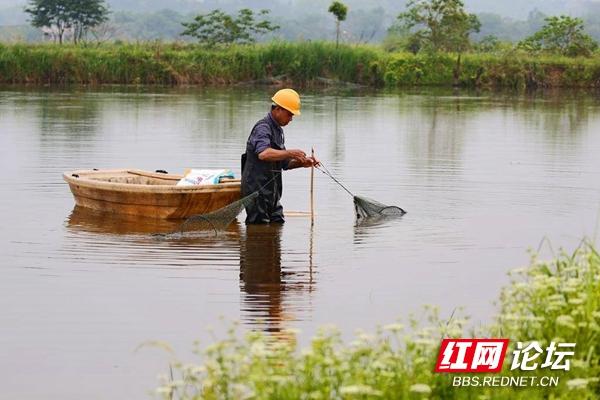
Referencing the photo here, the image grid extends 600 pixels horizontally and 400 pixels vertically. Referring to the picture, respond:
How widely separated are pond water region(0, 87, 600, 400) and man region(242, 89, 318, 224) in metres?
0.22

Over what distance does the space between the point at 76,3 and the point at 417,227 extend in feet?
129

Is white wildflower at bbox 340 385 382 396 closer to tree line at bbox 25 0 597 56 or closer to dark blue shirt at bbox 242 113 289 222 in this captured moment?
dark blue shirt at bbox 242 113 289 222

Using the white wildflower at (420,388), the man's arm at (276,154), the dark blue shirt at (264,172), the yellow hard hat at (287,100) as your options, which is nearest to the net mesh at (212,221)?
the dark blue shirt at (264,172)

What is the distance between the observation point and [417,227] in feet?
38.1

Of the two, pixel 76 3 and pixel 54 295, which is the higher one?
pixel 76 3

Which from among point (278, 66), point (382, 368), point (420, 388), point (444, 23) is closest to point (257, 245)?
point (382, 368)

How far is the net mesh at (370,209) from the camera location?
38.9 feet

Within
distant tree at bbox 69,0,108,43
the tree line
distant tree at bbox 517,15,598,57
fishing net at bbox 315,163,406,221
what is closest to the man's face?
fishing net at bbox 315,163,406,221

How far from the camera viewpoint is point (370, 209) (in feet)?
39.2

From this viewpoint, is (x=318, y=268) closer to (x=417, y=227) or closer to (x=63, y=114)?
(x=417, y=227)

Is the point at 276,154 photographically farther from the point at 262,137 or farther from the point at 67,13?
the point at 67,13

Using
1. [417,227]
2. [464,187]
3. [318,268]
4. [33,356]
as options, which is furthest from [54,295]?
[464,187]

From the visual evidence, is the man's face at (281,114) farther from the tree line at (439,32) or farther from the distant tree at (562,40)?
the distant tree at (562,40)

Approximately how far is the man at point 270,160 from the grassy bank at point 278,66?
25187 mm
